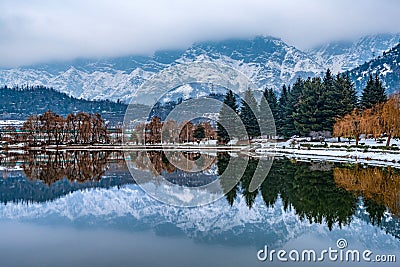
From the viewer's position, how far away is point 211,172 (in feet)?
95.7

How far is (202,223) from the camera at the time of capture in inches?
539

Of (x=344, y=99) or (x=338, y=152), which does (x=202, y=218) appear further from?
(x=344, y=99)

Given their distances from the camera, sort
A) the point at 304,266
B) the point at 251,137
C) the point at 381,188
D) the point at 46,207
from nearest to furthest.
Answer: the point at 304,266, the point at 46,207, the point at 381,188, the point at 251,137

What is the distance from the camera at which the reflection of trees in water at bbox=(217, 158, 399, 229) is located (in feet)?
47.3

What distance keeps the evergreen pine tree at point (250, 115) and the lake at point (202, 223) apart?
35.8 metres

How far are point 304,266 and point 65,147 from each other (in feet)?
212

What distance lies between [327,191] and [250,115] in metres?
41.3

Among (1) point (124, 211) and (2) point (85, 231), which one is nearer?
(2) point (85, 231)

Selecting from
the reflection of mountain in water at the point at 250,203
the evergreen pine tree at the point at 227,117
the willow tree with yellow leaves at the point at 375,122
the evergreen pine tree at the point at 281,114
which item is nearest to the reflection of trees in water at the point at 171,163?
the reflection of mountain in water at the point at 250,203

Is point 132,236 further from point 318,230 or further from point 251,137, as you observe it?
point 251,137

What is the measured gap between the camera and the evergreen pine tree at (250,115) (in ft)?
195

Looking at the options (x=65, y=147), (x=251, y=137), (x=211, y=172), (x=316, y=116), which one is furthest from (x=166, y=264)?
(x=65, y=147)

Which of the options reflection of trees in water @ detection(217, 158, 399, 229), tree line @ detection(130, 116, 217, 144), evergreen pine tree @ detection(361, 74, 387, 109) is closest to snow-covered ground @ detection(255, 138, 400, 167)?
evergreen pine tree @ detection(361, 74, 387, 109)

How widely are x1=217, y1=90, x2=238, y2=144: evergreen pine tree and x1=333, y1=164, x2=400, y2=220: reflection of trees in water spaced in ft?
115
